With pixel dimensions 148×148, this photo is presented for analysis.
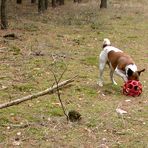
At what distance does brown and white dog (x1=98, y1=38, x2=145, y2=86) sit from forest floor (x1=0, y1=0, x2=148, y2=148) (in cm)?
46

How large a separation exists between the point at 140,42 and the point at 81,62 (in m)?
5.36

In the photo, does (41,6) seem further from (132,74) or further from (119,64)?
(132,74)

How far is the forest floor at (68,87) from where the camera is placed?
7625 millimetres

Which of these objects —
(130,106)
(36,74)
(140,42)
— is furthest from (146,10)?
(130,106)

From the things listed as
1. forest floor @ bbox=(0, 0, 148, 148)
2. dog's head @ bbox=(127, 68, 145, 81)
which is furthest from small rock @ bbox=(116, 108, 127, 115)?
dog's head @ bbox=(127, 68, 145, 81)

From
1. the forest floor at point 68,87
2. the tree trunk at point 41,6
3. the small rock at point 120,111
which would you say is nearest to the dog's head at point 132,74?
the forest floor at point 68,87

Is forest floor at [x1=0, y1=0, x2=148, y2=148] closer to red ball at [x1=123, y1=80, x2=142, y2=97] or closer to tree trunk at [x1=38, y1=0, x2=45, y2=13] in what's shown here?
red ball at [x1=123, y1=80, x2=142, y2=97]

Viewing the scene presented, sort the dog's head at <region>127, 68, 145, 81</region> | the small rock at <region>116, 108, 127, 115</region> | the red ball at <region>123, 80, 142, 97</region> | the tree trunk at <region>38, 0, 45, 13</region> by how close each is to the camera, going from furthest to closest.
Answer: the tree trunk at <region>38, 0, 45, 13</region> < the dog's head at <region>127, 68, 145, 81</region> < the red ball at <region>123, 80, 142, 97</region> < the small rock at <region>116, 108, 127, 115</region>

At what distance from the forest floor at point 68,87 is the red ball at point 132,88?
5.0 inches

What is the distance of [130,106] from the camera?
31.6ft

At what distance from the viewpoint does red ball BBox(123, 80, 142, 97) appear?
10.3 m

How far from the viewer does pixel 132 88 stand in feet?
33.7

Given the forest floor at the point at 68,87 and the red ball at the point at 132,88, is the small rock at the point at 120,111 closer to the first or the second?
the forest floor at the point at 68,87

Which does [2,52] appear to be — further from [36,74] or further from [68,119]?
[68,119]
